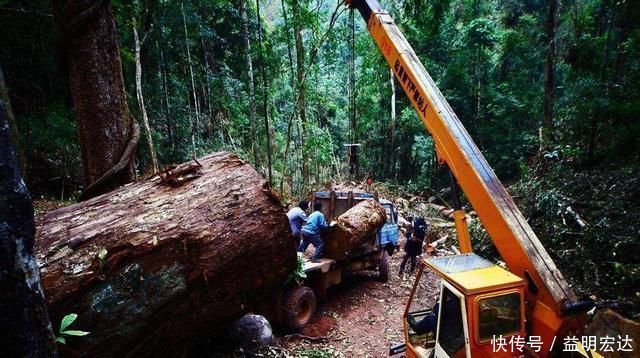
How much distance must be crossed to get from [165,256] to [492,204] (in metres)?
3.39

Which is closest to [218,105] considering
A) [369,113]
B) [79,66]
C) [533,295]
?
[369,113]

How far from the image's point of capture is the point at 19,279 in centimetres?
137

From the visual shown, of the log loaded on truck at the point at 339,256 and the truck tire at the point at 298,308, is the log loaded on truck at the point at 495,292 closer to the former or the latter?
the truck tire at the point at 298,308

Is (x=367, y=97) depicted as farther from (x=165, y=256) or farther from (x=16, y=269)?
(x=16, y=269)

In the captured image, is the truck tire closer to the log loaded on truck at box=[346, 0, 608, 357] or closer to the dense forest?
the log loaded on truck at box=[346, 0, 608, 357]

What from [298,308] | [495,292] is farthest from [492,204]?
[298,308]

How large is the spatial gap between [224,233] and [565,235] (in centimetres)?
705

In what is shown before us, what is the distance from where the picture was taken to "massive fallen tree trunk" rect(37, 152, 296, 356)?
314cm

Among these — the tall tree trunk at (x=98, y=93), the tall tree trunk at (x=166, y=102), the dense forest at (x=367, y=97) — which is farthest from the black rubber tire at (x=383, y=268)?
the tall tree trunk at (x=166, y=102)

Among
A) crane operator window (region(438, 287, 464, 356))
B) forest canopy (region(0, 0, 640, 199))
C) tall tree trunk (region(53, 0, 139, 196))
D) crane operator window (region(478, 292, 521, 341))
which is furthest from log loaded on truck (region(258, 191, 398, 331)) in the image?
forest canopy (region(0, 0, 640, 199))

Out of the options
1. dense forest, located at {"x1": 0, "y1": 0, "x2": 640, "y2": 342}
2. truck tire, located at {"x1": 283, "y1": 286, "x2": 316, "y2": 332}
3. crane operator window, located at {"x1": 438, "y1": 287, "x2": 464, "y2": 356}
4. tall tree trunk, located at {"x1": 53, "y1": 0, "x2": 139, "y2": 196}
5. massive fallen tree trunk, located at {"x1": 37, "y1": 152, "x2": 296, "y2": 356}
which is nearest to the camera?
A: massive fallen tree trunk, located at {"x1": 37, "y1": 152, "x2": 296, "y2": 356}

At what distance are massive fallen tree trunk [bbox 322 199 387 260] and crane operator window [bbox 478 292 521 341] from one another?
3928mm

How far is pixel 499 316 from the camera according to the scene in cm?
325

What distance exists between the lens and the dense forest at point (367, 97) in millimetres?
6289
